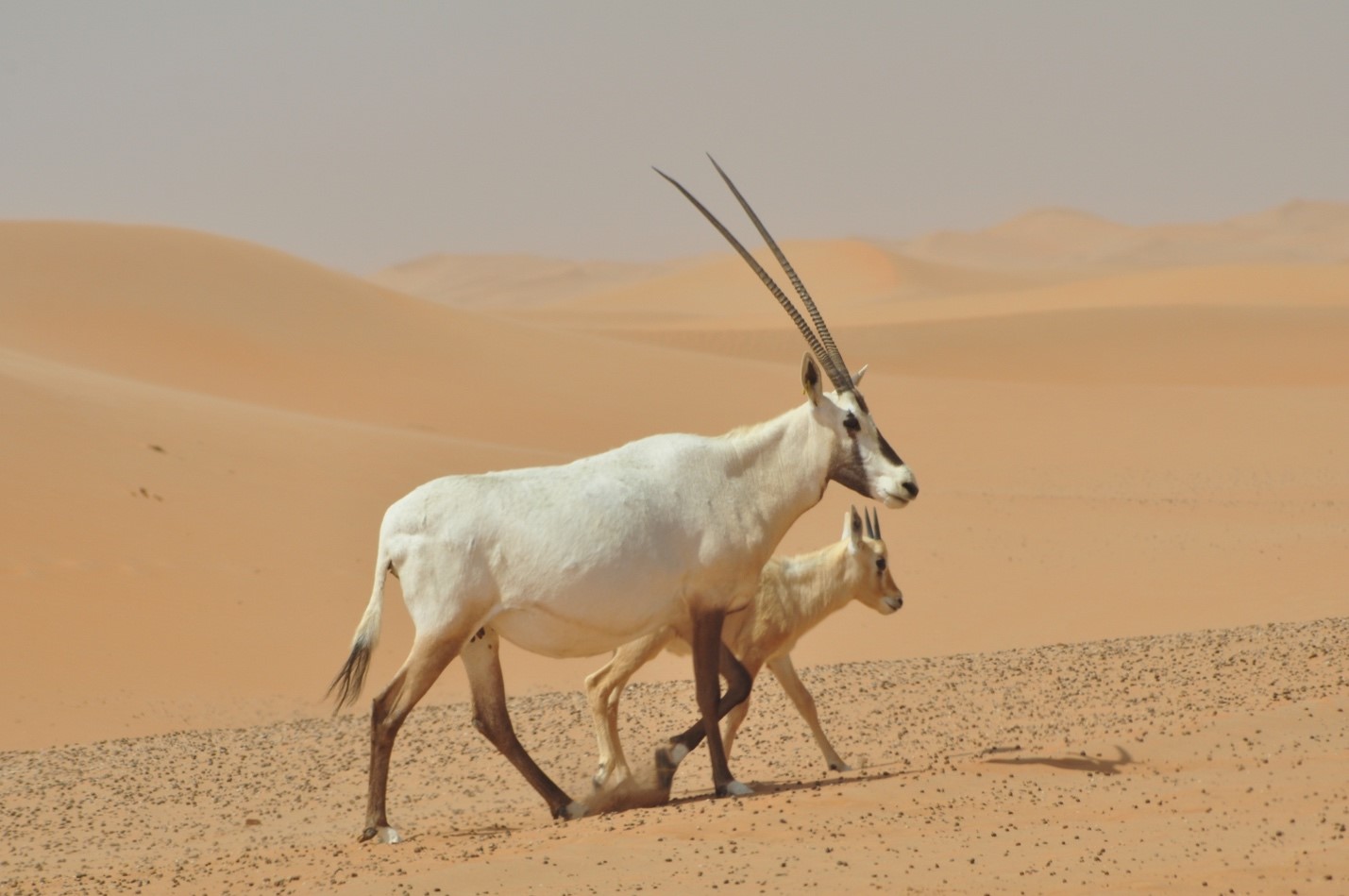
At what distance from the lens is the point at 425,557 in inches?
353

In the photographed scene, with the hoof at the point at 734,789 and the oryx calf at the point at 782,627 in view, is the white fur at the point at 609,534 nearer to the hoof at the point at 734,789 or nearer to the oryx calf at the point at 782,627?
the hoof at the point at 734,789

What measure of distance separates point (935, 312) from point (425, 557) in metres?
85.3

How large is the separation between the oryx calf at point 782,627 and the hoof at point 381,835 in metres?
1.95

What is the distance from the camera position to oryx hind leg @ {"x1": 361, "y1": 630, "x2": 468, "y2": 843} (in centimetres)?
895

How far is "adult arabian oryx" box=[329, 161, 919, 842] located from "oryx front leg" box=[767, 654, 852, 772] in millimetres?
1658

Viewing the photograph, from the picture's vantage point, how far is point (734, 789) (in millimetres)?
9273

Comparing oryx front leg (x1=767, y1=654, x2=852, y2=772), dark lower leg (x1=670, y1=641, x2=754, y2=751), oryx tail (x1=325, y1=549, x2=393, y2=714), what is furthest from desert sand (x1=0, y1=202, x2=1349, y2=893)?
oryx tail (x1=325, y1=549, x2=393, y2=714)

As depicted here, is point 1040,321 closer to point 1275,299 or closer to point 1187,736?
point 1275,299

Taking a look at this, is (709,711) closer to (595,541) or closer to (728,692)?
(728,692)

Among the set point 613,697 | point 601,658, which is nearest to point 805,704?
point 613,697

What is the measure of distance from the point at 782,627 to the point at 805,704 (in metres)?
0.58

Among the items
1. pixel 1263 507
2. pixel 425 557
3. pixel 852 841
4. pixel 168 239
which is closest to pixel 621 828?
pixel 852 841

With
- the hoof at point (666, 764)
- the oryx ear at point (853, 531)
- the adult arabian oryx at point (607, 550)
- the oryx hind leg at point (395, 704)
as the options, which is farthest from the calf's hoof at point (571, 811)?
the oryx ear at point (853, 531)

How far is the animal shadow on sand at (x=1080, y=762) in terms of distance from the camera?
30.5ft
